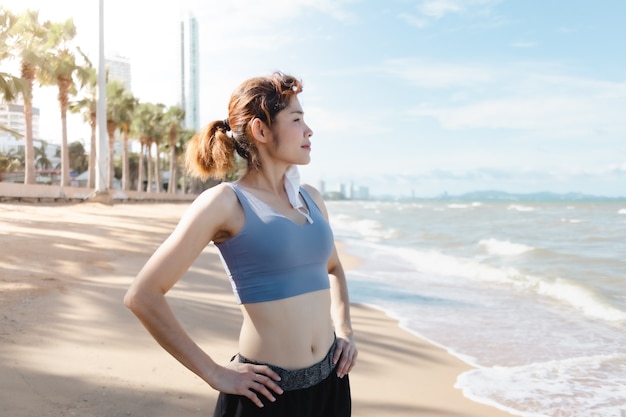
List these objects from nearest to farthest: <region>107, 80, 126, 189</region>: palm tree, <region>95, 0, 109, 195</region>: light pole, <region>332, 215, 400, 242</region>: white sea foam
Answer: <region>332, 215, 400, 242</region>: white sea foam
<region>95, 0, 109, 195</region>: light pole
<region>107, 80, 126, 189</region>: palm tree

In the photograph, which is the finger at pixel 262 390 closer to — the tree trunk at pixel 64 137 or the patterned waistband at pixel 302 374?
the patterned waistband at pixel 302 374

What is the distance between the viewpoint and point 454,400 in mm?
5020

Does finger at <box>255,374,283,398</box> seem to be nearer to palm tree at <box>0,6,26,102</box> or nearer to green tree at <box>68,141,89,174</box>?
palm tree at <box>0,6,26,102</box>

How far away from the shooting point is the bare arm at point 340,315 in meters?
2.07

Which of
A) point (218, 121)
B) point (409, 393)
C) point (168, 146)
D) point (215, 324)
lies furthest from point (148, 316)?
point (168, 146)

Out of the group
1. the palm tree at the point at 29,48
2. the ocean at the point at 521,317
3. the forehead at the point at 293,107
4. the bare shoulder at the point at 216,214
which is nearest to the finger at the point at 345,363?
the bare shoulder at the point at 216,214

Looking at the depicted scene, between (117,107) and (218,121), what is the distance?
1730 inches

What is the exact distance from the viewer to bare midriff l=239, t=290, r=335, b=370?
1892 mm

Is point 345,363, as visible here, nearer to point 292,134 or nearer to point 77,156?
point 292,134

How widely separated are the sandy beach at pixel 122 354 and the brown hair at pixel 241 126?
2475 mm

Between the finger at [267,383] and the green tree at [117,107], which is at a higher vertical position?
the green tree at [117,107]

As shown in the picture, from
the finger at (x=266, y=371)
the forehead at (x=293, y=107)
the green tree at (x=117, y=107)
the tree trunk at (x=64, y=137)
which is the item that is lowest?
the finger at (x=266, y=371)

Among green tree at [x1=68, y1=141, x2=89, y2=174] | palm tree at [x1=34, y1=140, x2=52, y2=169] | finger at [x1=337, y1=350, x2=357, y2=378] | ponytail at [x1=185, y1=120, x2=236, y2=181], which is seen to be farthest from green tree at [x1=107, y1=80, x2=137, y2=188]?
finger at [x1=337, y1=350, x2=357, y2=378]

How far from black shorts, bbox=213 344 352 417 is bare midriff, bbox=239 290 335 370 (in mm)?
32
